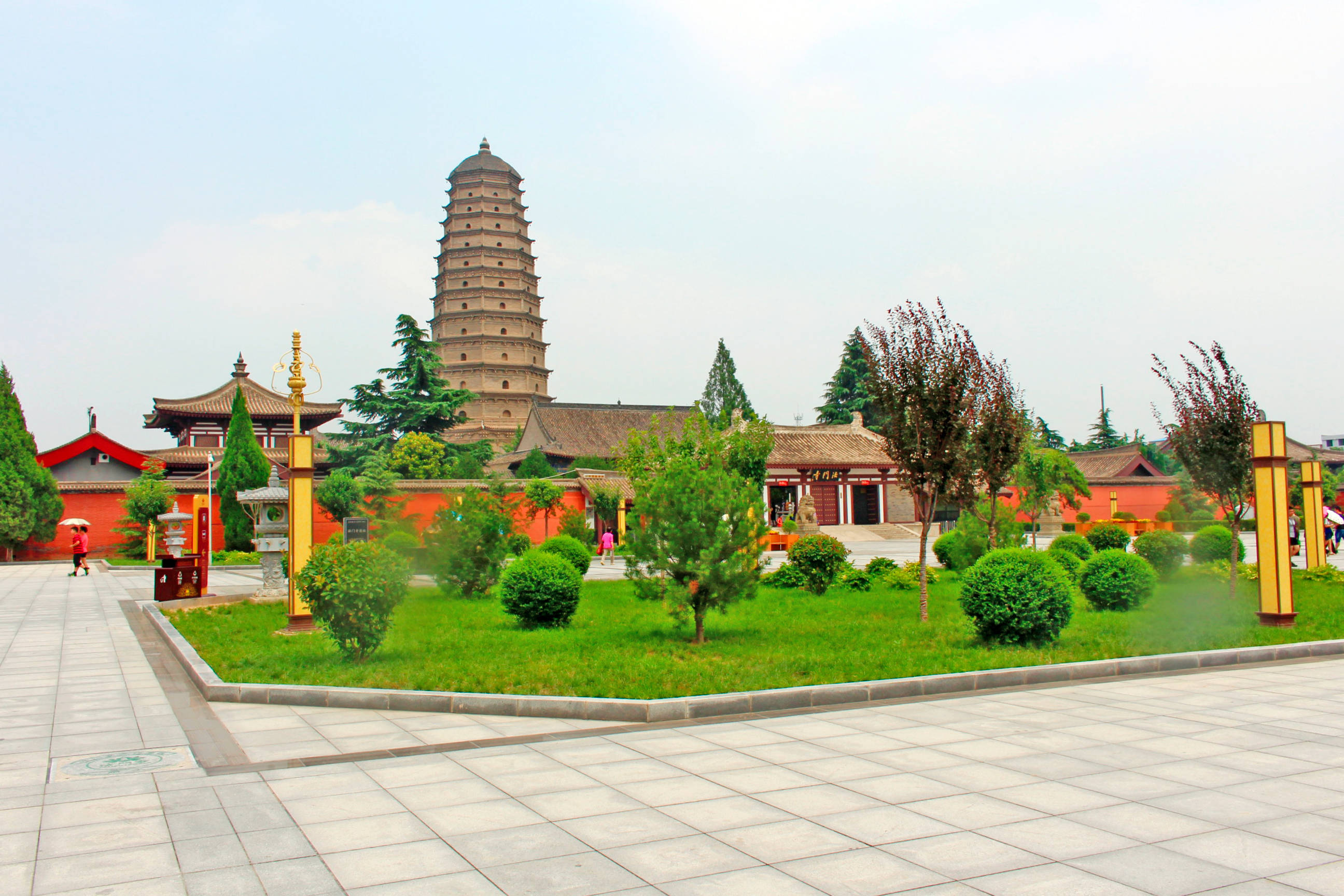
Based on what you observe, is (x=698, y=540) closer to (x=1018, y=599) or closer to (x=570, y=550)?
(x=1018, y=599)

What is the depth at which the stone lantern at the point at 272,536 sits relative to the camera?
48.3 ft

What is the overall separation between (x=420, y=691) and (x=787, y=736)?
2.65 metres

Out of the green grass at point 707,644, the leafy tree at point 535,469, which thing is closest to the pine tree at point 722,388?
the leafy tree at point 535,469

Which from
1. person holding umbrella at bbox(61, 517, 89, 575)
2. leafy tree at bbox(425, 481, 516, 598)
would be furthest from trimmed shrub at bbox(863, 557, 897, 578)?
person holding umbrella at bbox(61, 517, 89, 575)

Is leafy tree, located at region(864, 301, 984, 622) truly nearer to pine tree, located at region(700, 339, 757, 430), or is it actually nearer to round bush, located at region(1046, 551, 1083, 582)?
round bush, located at region(1046, 551, 1083, 582)

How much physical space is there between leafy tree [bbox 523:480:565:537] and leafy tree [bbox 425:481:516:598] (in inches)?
600

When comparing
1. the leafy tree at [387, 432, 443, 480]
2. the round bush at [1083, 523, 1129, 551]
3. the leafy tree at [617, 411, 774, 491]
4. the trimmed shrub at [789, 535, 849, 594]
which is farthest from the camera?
the leafy tree at [387, 432, 443, 480]

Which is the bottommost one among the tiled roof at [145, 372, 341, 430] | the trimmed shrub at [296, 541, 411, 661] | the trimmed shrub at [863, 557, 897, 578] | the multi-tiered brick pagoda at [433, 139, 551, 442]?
the trimmed shrub at [863, 557, 897, 578]

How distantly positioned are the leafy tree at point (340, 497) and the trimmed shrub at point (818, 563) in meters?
18.1

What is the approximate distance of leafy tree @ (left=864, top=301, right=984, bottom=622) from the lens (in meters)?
10.8

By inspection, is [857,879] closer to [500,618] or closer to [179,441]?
[500,618]

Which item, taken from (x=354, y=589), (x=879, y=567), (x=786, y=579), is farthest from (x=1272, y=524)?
(x=354, y=589)

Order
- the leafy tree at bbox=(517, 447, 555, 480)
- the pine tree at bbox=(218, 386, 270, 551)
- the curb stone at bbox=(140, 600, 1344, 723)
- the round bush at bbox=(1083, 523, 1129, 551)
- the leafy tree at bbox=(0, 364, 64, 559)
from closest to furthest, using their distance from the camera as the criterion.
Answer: the curb stone at bbox=(140, 600, 1344, 723) → the round bush at bbox=(1083, 523, 1129, 551) → the leafy tree at bbox=(0, 364, 64, 559) → the pine tree at bbox=(218, 386, 270, 551) → the leafy tree at bbox=(517, 447, 555, 480)

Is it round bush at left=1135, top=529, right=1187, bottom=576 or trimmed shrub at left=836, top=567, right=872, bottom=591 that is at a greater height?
round bush at left=1135, top=529, right=1187, bottom=576
